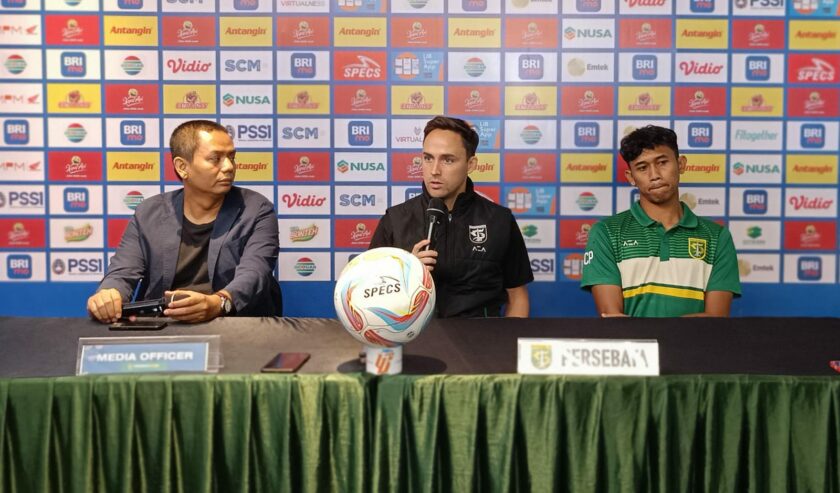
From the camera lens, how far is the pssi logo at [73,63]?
2.90 metres

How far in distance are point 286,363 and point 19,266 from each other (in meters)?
2.30

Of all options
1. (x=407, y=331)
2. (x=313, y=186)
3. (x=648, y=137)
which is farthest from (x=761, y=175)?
(x=407, y=331)

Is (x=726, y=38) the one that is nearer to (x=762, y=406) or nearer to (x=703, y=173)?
(x=703, y=173)

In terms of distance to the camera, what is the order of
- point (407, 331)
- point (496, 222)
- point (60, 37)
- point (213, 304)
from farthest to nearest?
point (60, 37)
point (496, 222)
point (213, 304)
point (407, 331)

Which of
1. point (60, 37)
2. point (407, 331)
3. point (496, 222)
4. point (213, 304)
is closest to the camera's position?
point (407, 331)

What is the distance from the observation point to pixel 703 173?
2.96 metres

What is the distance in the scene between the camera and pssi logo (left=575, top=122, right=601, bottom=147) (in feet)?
9.64

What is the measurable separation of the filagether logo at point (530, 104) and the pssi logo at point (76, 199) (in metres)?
1.98

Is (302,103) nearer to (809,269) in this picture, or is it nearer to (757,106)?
(757,106)

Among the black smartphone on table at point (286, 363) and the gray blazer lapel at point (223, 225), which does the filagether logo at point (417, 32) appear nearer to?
the gray blazer lapel at point (223, 225)

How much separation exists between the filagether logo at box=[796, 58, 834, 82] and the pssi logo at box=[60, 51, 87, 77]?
10.5 ft

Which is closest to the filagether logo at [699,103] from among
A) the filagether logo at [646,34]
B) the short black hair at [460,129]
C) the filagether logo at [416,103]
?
the filagether logo at [646,34]

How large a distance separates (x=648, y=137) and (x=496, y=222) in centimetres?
60

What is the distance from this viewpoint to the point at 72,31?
2893 mm
